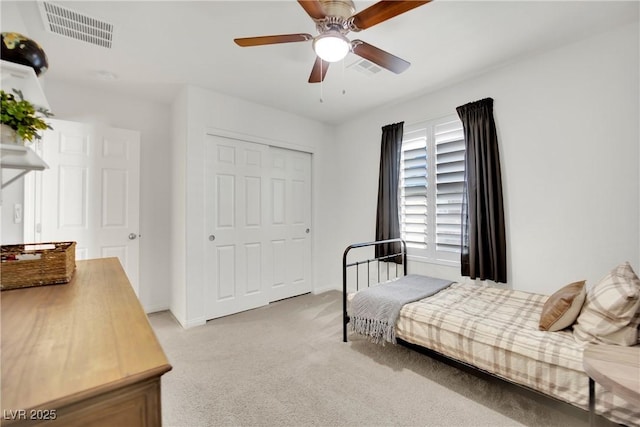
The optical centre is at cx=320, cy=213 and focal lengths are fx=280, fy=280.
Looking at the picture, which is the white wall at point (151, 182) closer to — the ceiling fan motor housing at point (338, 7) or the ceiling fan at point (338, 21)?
the ceiling fan at point (338, 21)

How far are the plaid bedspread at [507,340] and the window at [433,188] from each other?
678 mm

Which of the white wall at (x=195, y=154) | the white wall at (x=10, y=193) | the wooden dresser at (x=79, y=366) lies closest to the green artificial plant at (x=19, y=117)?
the wooden dresser at (x=79, y=366)

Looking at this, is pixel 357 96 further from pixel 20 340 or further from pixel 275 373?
pixel 20 340

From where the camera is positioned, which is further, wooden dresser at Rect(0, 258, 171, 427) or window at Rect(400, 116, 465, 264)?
window at Rect(400, 116, 465, 264)

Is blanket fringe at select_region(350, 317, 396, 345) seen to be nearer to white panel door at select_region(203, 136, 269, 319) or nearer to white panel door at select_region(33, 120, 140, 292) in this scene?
white panel door at select_region(203, 136, 269, 319)

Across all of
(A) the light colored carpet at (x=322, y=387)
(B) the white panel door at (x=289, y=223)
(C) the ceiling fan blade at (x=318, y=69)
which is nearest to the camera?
(A) the light colored carpet at (x=322, y=387)

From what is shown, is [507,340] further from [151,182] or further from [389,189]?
[151,182]

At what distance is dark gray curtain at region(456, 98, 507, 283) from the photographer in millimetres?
2584

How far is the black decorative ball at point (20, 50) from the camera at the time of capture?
1065 millimetres

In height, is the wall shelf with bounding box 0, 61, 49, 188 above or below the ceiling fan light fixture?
below

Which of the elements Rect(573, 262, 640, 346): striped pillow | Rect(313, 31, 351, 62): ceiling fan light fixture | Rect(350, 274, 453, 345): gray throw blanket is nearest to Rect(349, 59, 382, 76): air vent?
Rect(313, 31, 351, 62): ceiling fan light fixture

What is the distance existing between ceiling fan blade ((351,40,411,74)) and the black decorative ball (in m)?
1.58

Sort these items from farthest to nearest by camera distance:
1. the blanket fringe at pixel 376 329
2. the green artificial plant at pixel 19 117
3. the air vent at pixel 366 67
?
the air vent at pixel 366 67 < the blanket fringe at pixel 376 329 < the green artificial plant at pixel 19 117

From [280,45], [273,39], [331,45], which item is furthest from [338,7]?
[280,45]
